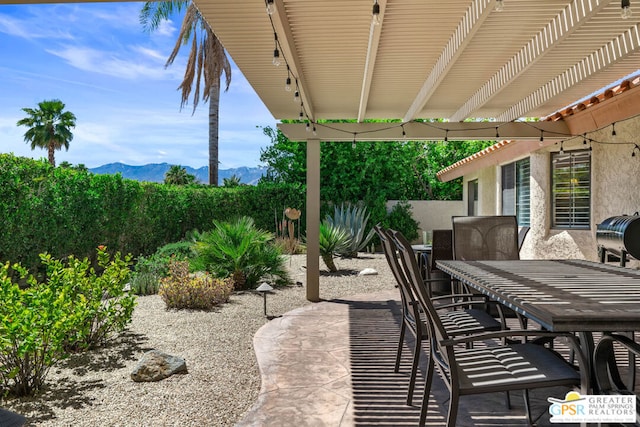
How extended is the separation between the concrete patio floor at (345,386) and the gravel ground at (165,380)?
0.57ft

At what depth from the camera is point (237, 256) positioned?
7.97 metres

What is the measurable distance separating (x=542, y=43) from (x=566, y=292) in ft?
8.78

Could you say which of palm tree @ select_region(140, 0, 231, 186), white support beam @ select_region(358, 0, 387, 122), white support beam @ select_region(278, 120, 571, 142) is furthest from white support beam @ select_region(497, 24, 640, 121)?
palm tree @ select_region(140, 0, 231, 186)

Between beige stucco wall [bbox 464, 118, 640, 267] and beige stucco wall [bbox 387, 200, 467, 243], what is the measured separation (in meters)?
7.51

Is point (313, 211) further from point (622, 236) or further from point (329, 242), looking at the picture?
point (622, 236)

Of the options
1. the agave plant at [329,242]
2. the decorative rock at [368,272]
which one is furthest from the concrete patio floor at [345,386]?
the agave plant at [329,242]

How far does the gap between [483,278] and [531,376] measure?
1066mm

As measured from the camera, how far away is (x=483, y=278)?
10.9ft

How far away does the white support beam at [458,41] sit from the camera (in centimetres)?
374

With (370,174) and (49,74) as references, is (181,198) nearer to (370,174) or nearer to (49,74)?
(370,174)

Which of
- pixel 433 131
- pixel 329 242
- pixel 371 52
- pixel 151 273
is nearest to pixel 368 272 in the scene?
pixel 329 242

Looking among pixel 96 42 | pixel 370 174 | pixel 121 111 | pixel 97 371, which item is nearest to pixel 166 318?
pixel 97 371

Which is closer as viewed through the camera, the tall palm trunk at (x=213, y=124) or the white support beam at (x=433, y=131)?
the white support beam at (x=433, y=131)

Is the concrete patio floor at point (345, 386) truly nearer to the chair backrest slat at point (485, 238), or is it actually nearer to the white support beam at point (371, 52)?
the chair backrest slat at point (485, 238)
